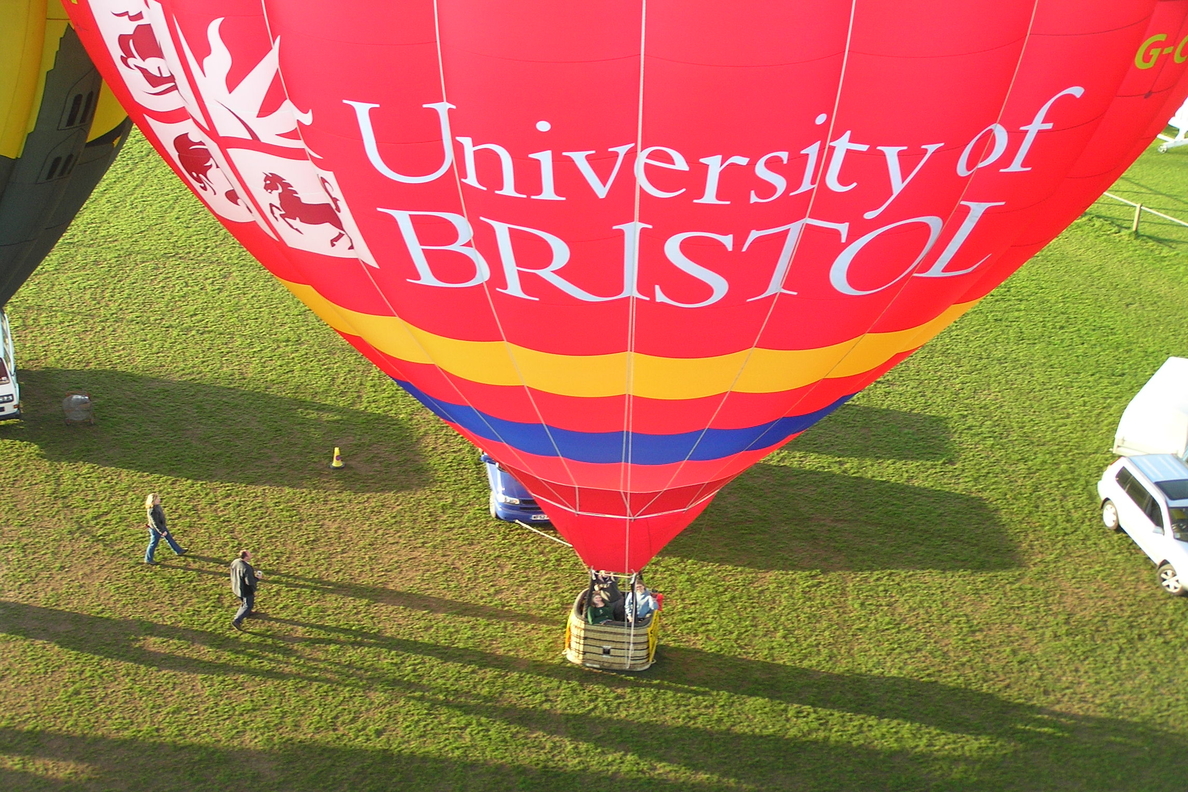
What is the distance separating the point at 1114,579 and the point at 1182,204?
11.8 metres

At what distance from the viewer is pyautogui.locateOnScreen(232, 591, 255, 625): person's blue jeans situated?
1198cm

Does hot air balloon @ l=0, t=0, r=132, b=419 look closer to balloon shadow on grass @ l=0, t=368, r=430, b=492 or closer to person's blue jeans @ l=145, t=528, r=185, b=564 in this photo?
person's blue jeans @ l=145, t=528, r=185, b=564

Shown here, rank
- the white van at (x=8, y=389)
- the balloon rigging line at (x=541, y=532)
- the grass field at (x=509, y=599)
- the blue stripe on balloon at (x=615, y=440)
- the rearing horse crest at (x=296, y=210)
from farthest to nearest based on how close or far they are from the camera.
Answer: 1. the white van at (x=8, y=389)
2. the balloon rigging line at (x=541, y=532)
3. the grass field at (x=509, y=599)
4. the blue stripe on balloon at (x=615, y=440)
5. the rearing horse crest at (x=296, y=210)

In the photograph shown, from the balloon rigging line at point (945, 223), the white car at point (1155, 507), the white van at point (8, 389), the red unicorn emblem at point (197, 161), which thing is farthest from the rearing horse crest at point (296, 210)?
the white car at point (1155, 507)

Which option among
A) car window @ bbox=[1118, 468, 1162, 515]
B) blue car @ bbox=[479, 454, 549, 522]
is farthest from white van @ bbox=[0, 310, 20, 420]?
car window @ bbox=[1118, 468, 1162, 515]

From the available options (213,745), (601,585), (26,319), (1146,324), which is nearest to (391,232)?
(601,585)

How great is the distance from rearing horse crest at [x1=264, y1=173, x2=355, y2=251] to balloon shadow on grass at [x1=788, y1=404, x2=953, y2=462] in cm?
804

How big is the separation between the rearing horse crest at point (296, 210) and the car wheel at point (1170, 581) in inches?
372

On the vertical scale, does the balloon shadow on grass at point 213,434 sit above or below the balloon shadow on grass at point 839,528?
above

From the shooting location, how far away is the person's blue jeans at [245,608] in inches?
472

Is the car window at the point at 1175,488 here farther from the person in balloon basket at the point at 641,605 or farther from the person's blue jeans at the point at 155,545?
the person's blue jeans at the point at 155,545

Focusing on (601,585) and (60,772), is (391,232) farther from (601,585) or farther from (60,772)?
(60,772)

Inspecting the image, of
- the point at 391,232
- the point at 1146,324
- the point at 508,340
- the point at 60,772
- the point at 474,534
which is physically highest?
the point at 391,232

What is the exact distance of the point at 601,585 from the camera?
37.8 feet
